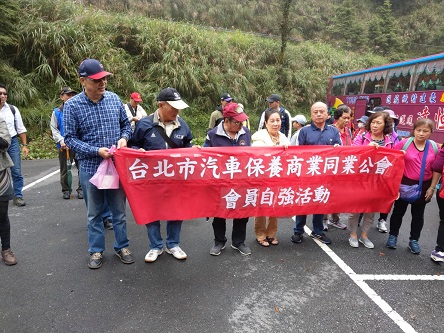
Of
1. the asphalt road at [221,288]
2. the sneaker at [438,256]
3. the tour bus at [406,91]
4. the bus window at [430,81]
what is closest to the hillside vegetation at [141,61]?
the tour bus at [406,91]

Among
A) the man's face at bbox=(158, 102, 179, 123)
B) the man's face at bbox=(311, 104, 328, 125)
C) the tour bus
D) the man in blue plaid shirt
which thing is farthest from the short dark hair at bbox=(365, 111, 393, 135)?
the tour bus

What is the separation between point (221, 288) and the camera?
299 centimetres

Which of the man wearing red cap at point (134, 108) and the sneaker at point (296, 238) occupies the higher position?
the man wearing red cap at point (134, 108)

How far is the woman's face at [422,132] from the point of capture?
355 centimetres

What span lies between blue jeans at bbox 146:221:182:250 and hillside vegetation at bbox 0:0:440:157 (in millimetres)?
8757

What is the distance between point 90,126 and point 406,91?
1028 centimetres

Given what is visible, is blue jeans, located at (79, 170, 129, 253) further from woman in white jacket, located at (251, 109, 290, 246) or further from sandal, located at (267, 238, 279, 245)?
sandal, located at (267, 238, 279, 245)

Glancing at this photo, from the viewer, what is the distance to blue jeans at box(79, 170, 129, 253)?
125 inches

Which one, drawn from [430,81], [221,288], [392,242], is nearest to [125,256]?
[221,288]

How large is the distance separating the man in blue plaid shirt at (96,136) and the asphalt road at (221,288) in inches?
13.1

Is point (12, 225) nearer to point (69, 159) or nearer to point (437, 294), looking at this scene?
point (69, 159)

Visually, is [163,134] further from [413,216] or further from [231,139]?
[413,216]

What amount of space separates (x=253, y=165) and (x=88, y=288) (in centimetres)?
204

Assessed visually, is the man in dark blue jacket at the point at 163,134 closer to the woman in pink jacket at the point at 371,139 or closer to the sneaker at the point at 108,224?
the sneaker at the point at 108,224
